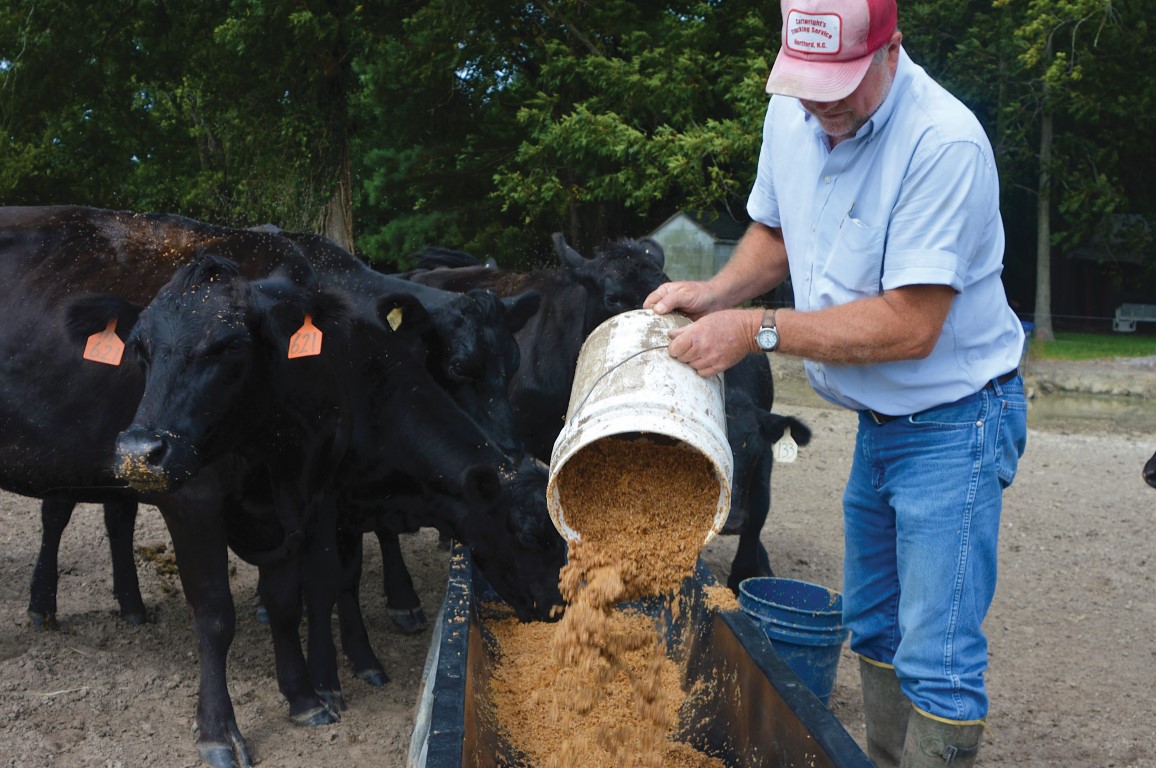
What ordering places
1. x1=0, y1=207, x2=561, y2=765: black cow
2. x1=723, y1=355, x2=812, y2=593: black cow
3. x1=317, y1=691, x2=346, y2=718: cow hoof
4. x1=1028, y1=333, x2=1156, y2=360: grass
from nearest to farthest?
x1=0, y1=207, x2=561, y2=765: black cow
x1=317, y1=691, x2=346, y2=718: cow hoof
x1=723, y1=355, x2=812, y2=593: black cow
x1=1028, y1=333, x2=1156, y2=360: grass

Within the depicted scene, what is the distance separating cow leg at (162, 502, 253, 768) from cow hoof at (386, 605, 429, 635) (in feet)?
4.77

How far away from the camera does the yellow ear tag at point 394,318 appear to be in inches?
191

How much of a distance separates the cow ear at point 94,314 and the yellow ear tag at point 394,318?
1.12 meters

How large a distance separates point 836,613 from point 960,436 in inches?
63.1

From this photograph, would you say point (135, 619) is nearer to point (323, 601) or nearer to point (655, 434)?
point (323, 601)

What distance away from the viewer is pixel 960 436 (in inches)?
110

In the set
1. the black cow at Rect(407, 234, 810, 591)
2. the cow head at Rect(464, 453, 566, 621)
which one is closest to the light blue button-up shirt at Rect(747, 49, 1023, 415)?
the cow head at Rect(464, 453, 566, 621)

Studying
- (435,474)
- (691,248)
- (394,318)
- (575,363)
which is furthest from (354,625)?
(691,248)

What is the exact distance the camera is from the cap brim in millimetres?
2627

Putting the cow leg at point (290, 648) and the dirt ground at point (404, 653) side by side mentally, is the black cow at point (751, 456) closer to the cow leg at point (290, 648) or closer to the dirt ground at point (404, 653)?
the dirt ground at point (404, 653)

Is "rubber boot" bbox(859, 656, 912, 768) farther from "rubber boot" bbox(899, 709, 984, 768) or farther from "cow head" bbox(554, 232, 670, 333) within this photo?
"cow head" bbox(554, 232, 670, 333)

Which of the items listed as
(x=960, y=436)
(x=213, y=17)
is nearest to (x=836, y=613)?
(x=960, y=436)

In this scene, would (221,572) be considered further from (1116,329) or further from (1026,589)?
(1116,329)

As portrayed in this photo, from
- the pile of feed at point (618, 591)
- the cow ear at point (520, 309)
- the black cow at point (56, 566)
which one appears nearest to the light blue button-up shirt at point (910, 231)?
the pile of feed at point (618, 591)
